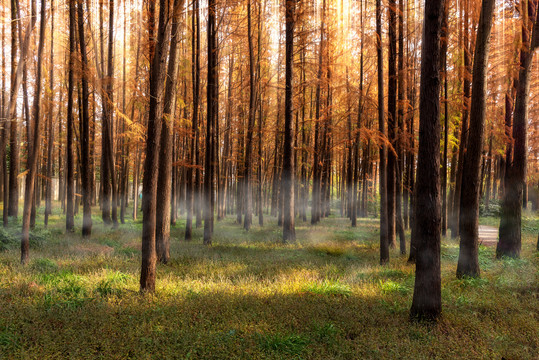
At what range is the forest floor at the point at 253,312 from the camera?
12.7 ft

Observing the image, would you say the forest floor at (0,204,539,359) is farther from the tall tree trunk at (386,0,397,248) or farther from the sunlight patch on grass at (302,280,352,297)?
the tall tree trunk at (386,0,397,248)

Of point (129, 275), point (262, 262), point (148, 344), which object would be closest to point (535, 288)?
point (262, 262)

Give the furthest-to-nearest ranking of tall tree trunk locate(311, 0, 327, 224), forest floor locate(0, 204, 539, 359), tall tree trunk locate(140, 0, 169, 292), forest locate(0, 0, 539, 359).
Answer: tall tree trunk locate(311, 0, 327, 224) < tall tree trunk locate(140, 0, 169, 292) < forest locate(0, 0, 539, 359) < forest floor locate(0, 204, 539, 359)

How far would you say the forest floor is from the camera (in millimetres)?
3881

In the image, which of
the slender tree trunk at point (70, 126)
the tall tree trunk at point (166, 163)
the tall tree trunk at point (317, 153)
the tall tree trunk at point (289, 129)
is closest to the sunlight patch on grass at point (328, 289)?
the tall tree trunk at point (166, 163)

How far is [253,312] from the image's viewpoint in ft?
16.4

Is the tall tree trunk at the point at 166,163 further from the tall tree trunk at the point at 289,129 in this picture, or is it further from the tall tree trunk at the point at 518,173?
the tall tree trunk at the point at 518,173

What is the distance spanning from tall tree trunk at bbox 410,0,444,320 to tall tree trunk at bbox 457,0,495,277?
3.33 m

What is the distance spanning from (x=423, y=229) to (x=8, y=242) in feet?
41.6

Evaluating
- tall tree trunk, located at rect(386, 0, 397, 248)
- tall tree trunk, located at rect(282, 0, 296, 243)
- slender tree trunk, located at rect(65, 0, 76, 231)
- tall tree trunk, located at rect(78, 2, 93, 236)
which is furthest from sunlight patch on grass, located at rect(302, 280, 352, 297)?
slender tree trunk, located at rect(65, 0, 76, 231)

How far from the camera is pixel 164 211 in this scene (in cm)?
920

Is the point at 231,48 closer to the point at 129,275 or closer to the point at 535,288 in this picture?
the point at 129,275

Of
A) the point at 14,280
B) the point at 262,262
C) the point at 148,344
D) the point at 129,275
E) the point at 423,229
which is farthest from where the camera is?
the point at 262,262

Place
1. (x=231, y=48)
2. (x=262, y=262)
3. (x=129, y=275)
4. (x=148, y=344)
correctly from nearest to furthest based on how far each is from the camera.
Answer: (x=148, y=344) → (x=129, y=275) → (x=262, y=262) → (x=231, y=48)
